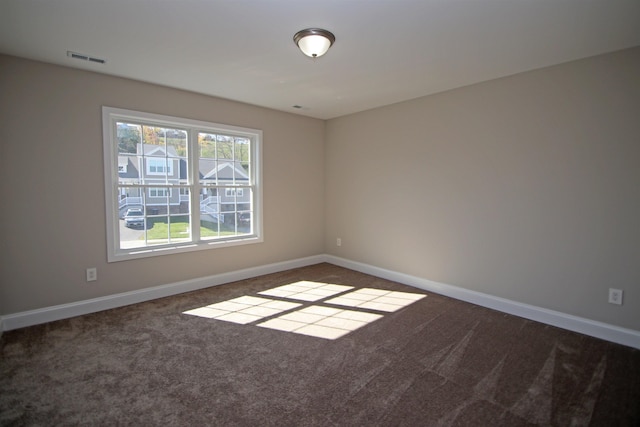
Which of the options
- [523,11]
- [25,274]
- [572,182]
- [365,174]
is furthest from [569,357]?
[25,274]

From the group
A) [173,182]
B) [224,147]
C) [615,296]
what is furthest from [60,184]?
A: [615,296]

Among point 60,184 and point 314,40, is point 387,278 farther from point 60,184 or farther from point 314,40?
point 60,184

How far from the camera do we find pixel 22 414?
1.92 metres

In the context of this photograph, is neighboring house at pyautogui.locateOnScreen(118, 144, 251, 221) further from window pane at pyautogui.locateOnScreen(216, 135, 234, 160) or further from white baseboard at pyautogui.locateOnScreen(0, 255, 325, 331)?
white baseboard at pyautogui.locateOnScreen(0, 255, 325, 331)

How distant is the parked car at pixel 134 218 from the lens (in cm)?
368

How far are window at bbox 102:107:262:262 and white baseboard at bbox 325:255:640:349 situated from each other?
226 centimetres

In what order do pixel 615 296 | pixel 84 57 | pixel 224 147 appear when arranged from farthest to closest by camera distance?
pixel 224 147 < pixel 84 57 < pixel 615 296

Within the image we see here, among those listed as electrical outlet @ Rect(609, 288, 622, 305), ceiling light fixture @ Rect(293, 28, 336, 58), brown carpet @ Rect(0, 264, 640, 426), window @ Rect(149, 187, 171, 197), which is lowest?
brown carpet @ Rect(0, 264, 640, 426)

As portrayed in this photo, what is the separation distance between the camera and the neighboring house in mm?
3674

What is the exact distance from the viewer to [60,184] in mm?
3178

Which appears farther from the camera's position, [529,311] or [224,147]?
[224,147]

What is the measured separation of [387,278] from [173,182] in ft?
10.3

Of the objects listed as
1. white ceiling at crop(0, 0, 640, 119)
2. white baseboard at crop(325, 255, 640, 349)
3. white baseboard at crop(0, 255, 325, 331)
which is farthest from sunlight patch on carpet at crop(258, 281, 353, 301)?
white ceiling at crop(0, 0, 640, 119)

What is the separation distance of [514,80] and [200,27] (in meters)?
2.99
